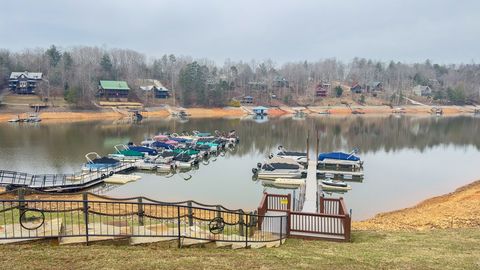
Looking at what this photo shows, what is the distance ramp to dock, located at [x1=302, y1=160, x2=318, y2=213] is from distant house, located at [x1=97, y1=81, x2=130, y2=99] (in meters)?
79.1

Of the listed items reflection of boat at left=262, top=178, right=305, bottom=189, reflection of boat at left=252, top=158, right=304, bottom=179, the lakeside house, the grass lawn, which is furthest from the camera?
the lakeside house

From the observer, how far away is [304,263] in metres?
8.95

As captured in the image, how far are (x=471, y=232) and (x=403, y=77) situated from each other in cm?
16590

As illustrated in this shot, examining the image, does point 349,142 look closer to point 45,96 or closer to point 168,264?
point 168,264

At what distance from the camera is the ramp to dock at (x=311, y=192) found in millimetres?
20375

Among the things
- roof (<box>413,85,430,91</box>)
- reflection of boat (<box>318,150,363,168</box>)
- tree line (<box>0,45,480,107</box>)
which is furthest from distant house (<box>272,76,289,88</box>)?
reflection of boat (<box>318,150,363,168</box>)

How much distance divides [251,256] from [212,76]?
126m

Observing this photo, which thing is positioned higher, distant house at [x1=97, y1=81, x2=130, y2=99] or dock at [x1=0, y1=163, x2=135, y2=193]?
distant house at [x1=97, y1=81, x2=130, y2=99]

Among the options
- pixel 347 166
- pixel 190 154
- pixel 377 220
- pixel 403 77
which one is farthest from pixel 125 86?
pixel 403 77

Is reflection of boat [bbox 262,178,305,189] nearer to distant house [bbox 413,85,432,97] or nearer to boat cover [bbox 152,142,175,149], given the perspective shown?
boat cover [bbox 152,142,175,149]

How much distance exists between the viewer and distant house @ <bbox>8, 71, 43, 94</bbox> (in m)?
98.8

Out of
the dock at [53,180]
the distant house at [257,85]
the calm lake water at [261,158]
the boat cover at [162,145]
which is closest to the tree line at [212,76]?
the distant house at [257,85]

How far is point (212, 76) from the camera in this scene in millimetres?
132500

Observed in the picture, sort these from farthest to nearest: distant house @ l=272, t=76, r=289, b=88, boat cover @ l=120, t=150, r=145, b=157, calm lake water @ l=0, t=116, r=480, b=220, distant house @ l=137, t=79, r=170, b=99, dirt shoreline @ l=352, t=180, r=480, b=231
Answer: distant house @ l=272, t=76, r=289, b=88 < distant house @ l=137, t=79, r=170, b=99 < boat cover @ l=120, t=150, r=145, b=157 < calm lake water @ l=0, t=116, r=480, b=220 < dirt shoreline @ l=352, t=180, r=480, b=231
